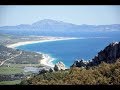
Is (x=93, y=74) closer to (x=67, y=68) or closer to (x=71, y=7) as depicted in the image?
(x=67, y=68)

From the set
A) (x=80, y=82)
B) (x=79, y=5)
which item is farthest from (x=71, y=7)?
(x=80, y=82)

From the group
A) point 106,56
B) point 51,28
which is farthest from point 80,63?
point 51,28

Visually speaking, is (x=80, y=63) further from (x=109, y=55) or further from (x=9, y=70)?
(x=9, y=70)

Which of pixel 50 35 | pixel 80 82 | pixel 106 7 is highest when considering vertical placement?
pixel 106 7

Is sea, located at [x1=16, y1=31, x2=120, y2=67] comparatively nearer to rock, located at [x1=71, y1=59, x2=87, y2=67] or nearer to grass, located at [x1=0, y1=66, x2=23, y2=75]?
rock, located at [x1=71, y1=59, x2=87, y2=67]

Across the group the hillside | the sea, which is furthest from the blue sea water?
the hillside

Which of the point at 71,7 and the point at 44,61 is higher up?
the point at 71,7
